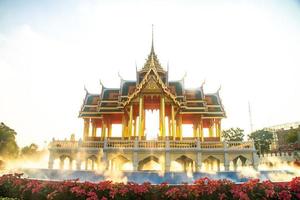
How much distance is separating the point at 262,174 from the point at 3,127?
4987 centimetres

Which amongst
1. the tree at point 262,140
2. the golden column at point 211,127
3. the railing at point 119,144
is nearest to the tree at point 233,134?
the tree at point 262,140

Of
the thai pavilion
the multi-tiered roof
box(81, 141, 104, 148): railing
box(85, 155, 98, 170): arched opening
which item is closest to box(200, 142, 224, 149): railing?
the thai pavilion

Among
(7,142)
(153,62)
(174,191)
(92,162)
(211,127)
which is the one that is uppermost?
(153,62)

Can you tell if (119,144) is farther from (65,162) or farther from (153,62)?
(153,62)

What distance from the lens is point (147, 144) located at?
19812mm

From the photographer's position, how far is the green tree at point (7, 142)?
4547cm

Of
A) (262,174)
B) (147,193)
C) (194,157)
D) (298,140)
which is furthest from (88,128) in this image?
(298,140)

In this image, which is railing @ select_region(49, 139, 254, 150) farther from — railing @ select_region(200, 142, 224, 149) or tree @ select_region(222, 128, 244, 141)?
tree @ select_region(222, 128, 244, 141)

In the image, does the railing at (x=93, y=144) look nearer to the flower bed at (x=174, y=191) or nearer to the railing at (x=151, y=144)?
the railing at (x=151, y=144)

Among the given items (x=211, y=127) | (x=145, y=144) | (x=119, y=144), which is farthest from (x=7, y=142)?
(x=211, y=127)

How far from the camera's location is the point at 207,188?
7496 millimetres

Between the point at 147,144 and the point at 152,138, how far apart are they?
9.55ft

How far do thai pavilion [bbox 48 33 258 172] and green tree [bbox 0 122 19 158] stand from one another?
2832 cm

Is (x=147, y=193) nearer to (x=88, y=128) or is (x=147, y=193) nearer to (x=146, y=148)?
(x=146, y=148)
